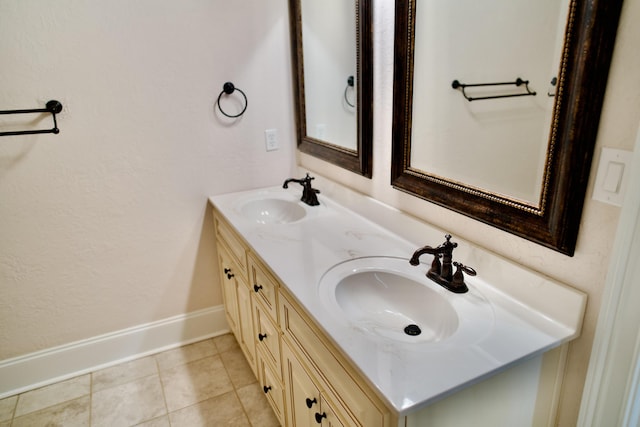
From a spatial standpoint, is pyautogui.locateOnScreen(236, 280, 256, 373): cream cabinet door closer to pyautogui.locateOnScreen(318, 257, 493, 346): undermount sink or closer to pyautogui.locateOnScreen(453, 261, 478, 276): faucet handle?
pyautogui.locateOnScreen(318, 257, 493, 346): undermount sink

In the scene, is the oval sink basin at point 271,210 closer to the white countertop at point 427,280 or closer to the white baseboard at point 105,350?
the white countertop at point 427,280

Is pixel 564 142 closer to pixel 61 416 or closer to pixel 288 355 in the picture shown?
pixel 288 355

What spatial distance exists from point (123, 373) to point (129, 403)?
0.24 meters

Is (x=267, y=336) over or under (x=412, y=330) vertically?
under

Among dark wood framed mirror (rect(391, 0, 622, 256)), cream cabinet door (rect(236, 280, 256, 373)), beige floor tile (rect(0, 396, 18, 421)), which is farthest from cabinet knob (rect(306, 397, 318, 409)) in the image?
beige floor tile (rect(0, 396, 18, 421))

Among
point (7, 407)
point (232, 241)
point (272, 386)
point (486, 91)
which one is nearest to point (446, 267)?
point (486, 91)

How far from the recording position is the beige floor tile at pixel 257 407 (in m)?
1.80

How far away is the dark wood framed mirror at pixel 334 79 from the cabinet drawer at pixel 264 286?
0.58 m

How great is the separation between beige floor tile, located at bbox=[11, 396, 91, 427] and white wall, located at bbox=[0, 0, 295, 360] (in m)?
0.30

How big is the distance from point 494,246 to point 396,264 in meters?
0.30

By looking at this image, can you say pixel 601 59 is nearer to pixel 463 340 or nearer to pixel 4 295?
pixel 463 340

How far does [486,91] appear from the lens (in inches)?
45.3

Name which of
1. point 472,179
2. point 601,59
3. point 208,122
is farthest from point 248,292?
point 601,59

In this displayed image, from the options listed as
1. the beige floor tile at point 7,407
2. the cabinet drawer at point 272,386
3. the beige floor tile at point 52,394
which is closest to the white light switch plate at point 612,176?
the cabinet drawer at point 272,386
